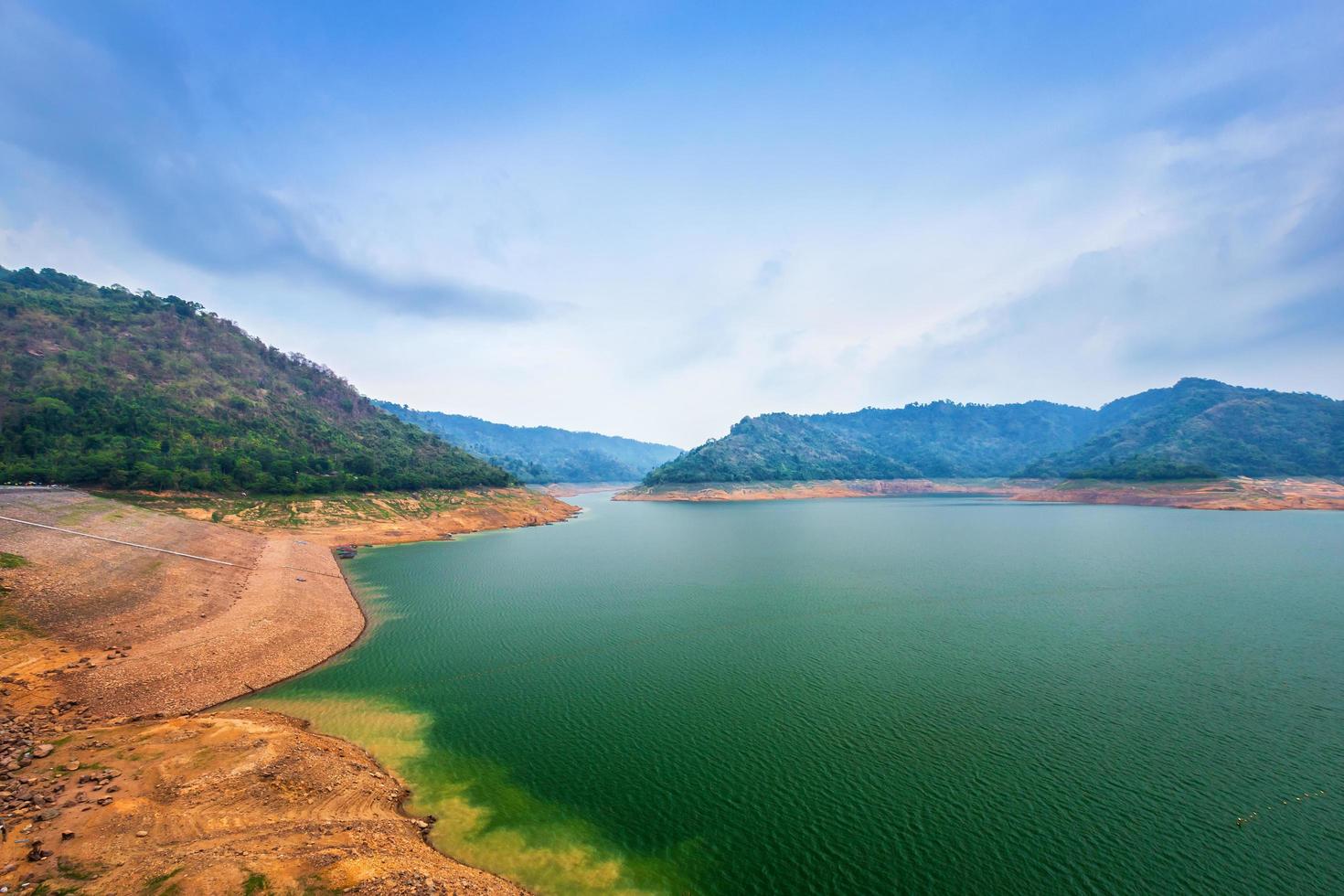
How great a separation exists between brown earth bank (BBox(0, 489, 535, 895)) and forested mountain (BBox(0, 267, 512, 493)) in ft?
96.8

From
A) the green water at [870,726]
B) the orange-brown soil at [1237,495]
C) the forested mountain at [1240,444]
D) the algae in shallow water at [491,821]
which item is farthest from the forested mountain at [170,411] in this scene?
the forested mountain at [1240,444]

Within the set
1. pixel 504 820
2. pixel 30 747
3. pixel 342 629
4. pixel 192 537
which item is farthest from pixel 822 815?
pixel 192 537

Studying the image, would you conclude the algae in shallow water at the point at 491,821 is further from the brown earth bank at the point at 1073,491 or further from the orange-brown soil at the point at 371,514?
the brown earth bank at the point at 1073,491

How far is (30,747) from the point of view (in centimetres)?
1523

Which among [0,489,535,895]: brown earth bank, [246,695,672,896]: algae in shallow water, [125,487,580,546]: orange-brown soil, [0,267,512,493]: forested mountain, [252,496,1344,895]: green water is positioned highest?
[0,267,512,493]: forested mountain

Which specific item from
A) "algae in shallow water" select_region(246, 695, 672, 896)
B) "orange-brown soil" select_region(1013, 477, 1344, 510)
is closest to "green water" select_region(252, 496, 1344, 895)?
"algae in shallow water" select_region(246, 695, 672, 896)

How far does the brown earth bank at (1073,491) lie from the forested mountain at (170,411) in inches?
2839

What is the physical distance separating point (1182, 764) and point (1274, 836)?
3.39 meters

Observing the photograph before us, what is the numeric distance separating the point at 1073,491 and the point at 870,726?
146922mm

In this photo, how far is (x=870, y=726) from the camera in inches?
749

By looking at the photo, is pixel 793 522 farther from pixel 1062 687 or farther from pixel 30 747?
pixel 30 747

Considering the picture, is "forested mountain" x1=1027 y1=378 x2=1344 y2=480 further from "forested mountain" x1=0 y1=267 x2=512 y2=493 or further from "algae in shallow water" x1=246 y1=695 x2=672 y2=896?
"forested mountain" x1=0 y1=267 x2=512 y2=493

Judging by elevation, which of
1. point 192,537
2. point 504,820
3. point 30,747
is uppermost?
point 192,537

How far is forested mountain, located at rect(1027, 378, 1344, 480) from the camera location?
124m
